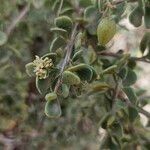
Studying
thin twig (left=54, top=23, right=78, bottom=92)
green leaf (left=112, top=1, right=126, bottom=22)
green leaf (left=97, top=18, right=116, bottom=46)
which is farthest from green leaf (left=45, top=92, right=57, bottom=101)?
green leaf (left=112, top=1, right=126, bottom=22)

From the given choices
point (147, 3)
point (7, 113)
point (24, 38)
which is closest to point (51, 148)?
point (7, 113)

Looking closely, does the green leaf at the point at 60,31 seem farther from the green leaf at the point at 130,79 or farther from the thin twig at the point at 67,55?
the green leaf at the point at 130,79

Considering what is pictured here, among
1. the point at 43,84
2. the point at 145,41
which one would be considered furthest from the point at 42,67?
the point at 145,41

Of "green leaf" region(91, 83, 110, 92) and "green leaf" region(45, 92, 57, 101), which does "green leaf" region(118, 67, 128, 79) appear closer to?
"green leaf" region(91, 83, 110, 92)

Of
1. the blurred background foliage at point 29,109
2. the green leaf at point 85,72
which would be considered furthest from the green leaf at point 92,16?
the blurred background foliage at point 29,109

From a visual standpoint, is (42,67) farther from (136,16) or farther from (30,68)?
(136,16)

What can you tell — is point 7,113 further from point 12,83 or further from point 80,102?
point 80,102

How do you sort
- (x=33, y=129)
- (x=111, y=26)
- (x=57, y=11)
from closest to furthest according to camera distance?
(x=111, y=26) < (x=57, y=11) < (x=33, y=129)
